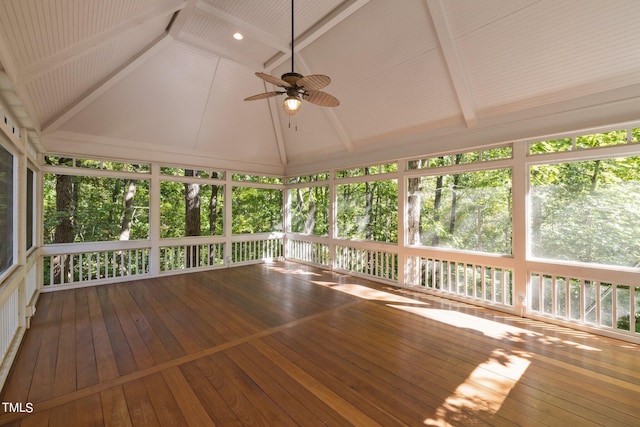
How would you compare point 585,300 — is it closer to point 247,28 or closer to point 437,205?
point 437,205

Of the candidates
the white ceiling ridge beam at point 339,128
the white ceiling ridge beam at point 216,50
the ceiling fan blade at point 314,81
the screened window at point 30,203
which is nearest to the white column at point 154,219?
the screened window at point 30,203

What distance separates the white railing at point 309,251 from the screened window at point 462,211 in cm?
254

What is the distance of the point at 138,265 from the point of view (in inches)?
241

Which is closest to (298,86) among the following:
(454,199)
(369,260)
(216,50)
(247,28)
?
(247,28)

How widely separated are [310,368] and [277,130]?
6.19 m

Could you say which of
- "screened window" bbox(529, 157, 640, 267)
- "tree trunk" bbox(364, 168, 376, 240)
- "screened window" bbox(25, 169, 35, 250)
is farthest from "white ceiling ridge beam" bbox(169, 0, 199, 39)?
"screened window" bbox(529, 157, 640, 267)

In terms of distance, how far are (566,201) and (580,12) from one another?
2.24 meters

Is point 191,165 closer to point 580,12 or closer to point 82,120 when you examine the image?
point 82,120

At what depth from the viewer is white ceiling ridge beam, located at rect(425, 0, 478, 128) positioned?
3596 mm

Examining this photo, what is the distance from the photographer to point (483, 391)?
7.67 feet

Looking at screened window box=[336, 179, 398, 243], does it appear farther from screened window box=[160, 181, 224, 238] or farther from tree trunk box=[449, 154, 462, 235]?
screened window box=[160, 181, 224, 238]

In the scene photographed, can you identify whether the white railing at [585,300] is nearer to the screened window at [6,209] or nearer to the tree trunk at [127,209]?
the screened window at [6,209]

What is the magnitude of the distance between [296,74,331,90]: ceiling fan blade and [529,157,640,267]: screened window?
3.31 metres

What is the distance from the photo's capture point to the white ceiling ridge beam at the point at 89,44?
323 centimetres
